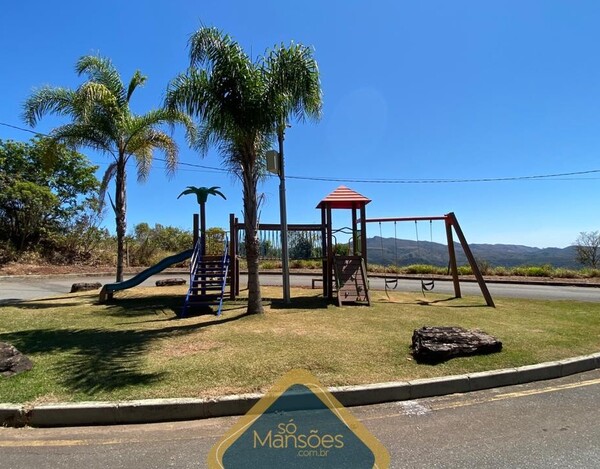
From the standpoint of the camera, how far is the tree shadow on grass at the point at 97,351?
4.61 metres

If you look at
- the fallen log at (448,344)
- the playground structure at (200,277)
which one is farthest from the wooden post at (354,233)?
the fallen log at (448,344)

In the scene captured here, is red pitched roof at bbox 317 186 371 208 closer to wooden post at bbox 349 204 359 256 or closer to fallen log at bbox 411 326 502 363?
wooden post at bbox 349 204 359 256

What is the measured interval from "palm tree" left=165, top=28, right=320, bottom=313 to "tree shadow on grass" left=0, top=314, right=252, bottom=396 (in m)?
2.63

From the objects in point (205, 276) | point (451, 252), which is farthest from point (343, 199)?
point (205, 276)

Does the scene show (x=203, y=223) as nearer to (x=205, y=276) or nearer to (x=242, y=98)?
(x=205, y=276)

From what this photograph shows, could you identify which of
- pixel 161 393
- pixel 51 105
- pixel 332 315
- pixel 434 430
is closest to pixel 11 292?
pixel 51 105

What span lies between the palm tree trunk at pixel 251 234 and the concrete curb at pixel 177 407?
187 inches

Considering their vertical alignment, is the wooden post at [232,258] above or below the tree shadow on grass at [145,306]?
above

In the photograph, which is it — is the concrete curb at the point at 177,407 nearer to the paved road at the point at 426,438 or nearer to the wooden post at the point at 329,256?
the paved road at the point at 426,438

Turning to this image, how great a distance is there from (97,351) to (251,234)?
405cm

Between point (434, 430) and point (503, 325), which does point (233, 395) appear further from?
point (503, 325)

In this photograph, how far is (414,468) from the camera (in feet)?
9.80

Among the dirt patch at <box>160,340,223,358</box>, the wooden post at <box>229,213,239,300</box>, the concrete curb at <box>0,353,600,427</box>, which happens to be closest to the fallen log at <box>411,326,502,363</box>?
the concrete curb at <box>0,353,600,427</box>

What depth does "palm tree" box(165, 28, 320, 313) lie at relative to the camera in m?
8.60
